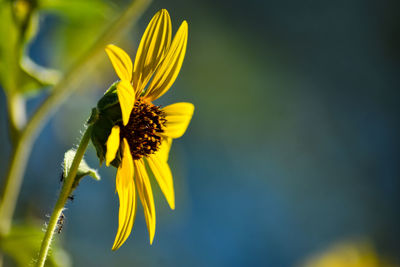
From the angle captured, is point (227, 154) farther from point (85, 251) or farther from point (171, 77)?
point (171, 77)

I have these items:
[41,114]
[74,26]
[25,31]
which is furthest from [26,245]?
[74,26]

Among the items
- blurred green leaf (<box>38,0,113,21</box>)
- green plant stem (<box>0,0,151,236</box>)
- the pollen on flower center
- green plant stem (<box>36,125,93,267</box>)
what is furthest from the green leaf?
blurred green leaf (<box>38,0,113,21</box>)

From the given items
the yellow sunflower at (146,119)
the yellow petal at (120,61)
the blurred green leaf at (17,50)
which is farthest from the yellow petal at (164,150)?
the blurred green leaf at (17,50)

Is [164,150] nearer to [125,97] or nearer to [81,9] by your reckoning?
[125,97]

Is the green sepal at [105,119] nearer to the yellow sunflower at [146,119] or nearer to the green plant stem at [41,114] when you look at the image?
the yellow sunflower at [146,119]

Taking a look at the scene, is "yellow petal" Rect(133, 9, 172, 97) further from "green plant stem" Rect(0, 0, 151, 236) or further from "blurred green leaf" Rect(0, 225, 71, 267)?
"blurred green leaf" Rect(0, 225, 71, 267)

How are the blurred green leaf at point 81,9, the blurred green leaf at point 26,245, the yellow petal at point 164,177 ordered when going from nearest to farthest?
1. the yellow petal at point 164,177
2. the blurred green leaf at point 26,245
3. the blurred green leaf at point 81,9

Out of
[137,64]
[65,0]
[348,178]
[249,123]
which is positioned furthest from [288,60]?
[137,64]
